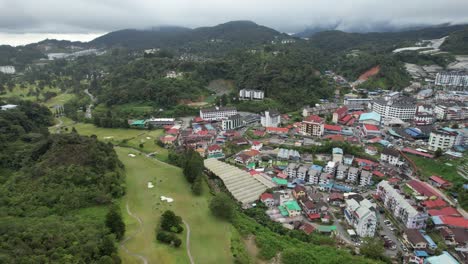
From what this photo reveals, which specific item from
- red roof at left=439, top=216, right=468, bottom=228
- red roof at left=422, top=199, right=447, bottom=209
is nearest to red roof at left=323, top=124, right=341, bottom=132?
→ red roof at left=422, top=199, right=447, bottom=209

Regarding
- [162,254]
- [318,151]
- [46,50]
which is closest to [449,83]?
[318,151]

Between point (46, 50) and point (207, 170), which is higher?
point (46, 50)

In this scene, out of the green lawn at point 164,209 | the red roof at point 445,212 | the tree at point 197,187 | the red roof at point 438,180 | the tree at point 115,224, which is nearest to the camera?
the green lawn at point 164,209

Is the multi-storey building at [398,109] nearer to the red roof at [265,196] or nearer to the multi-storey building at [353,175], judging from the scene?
the multi-storey building at [353,175]

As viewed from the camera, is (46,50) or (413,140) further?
(46,50)

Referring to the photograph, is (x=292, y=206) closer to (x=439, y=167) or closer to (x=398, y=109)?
(x=439, y=167)

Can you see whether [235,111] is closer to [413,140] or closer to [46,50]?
[413,140]

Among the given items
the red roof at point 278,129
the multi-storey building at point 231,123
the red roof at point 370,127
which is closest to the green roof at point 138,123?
the multi-storey building at point 231,123

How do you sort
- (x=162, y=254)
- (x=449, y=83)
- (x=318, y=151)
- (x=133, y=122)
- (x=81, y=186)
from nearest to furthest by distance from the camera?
1. (x=162, y=254)
2. (x=81, y=186)
3. (x=318, y=151)
4. (x=133, y=122)
5. (x=449, y=83)
